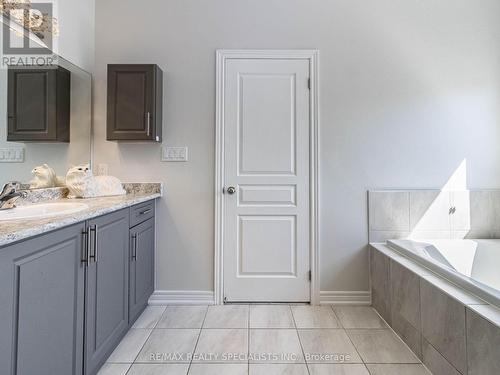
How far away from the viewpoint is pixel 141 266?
2000 millimetres

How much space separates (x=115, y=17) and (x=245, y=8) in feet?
3.55

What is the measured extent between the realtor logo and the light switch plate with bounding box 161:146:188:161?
995 millimetres

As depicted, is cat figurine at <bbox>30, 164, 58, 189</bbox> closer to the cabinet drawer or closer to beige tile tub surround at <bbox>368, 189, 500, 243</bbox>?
the cabinet drawer

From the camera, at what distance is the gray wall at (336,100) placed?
7.58 feet

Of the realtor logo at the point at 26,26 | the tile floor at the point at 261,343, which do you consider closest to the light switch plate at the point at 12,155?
the realtor logo at the point at 26,26

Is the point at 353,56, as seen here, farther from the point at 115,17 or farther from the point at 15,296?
the point at 15,296

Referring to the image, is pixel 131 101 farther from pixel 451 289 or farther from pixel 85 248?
pixel 451 289

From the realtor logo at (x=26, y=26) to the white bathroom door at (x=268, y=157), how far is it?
1243mm

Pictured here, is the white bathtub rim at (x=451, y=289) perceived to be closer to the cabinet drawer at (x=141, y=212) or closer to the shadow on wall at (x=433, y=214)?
the shadow on wall at (x=433, y=214)

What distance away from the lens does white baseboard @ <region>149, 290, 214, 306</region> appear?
2.29 metres

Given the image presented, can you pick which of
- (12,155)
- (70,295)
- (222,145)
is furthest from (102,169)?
(70,295)

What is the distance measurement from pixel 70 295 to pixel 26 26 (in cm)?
162

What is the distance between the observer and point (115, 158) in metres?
2.31

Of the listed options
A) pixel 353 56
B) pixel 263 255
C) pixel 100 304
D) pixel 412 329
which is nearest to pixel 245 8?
pixel 353 56
